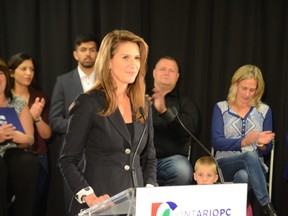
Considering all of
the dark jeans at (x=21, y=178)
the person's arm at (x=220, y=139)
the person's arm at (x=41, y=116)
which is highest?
the person's arm at (x=41, y=116)

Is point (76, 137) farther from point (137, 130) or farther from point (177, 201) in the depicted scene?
point (177, 201)

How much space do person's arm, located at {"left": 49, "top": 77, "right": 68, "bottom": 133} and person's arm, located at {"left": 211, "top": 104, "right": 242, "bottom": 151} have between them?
1284 millimetres

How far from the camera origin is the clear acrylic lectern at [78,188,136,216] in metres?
1.55

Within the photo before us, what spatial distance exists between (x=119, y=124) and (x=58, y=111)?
6.20 feet

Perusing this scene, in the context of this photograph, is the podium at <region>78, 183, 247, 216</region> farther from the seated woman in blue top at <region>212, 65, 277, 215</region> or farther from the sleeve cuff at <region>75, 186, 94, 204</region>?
the seated woman in blue top at <region>212, 65, 277, 215</region>

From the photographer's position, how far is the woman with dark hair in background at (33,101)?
3869 millimetres

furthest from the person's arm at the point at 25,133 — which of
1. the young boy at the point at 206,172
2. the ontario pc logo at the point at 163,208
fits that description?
the ontario pc logo at the point at 163,208

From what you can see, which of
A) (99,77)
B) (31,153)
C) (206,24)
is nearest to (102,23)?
(206,24)

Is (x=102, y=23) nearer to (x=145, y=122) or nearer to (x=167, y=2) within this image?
(x=167, y=2)

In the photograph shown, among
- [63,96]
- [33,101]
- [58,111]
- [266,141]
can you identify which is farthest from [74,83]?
[266,141]

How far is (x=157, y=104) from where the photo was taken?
3623mm

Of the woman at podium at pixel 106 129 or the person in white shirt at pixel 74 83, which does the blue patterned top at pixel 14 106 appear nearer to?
the person in white shirt at pixel 74 83

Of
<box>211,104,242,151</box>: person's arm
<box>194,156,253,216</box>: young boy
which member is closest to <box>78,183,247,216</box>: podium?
<box>194,156,253,216</box>: young boy

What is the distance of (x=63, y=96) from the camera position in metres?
3.97
